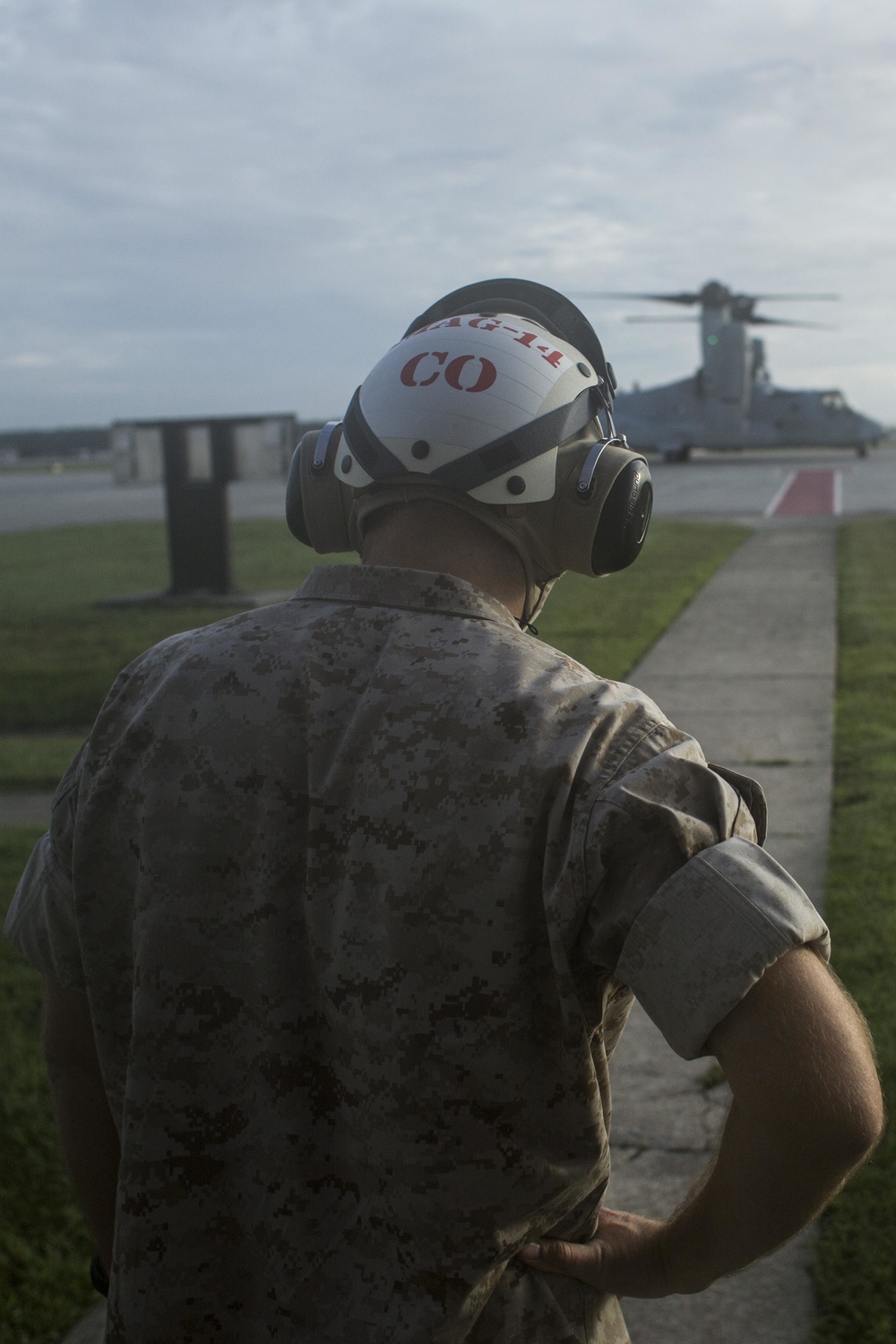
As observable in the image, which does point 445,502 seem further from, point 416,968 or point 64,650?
point 64,650

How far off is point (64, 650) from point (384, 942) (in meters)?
9.03

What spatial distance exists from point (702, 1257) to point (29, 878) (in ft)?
2.91

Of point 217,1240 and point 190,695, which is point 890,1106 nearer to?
point 217,1240

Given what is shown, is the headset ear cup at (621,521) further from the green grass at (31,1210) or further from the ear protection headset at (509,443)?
the green grass at (31,1210)

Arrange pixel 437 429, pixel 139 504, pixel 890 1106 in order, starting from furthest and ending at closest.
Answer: pixel 139 504
pixel 890 1106
pixel 437 429

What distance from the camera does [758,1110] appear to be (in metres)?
1.17

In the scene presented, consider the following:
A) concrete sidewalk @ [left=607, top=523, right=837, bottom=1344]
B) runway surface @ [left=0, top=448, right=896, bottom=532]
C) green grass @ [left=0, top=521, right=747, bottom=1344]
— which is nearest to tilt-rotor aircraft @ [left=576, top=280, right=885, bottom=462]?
runway surface @ [left=0, top=448, right=896, bottom=532]

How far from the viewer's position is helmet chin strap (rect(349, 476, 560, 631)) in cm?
148

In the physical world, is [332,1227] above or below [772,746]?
above

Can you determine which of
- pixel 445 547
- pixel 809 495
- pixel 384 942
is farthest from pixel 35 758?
pixel 809 495

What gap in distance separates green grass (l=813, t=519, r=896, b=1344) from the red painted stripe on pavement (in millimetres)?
14115

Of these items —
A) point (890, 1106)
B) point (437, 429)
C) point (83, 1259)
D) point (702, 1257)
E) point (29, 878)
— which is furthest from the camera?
point (890, 1106)

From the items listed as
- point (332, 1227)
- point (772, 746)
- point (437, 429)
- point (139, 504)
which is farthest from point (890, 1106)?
point (139, 504)

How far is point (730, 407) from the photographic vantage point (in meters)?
42.9
